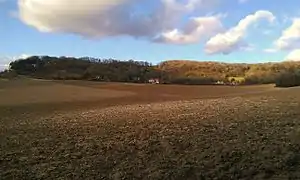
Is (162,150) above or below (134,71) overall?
below

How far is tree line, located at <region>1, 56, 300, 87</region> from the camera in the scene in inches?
3659

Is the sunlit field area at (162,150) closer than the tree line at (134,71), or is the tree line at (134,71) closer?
the sunlit field area at (162,150)

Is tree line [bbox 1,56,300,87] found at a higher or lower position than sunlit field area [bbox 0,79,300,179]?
higher

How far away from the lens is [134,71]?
104250mm

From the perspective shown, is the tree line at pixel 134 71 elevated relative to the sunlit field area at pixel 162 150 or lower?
elevated

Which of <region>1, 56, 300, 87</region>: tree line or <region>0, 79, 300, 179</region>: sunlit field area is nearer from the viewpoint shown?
<region>0, 79, 300, 179</region>: sunlit field area

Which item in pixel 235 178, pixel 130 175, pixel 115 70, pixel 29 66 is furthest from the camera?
pixel 29 66

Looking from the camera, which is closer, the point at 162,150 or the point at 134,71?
the point at 162,150

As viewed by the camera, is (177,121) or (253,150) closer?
(253,150)

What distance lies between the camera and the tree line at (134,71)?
92.9 meters

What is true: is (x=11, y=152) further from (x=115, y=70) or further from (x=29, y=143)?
(x=115, y=70)

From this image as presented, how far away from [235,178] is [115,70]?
317ft

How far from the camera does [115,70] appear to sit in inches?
4166

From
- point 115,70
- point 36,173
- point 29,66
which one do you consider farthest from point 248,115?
point 29,66
